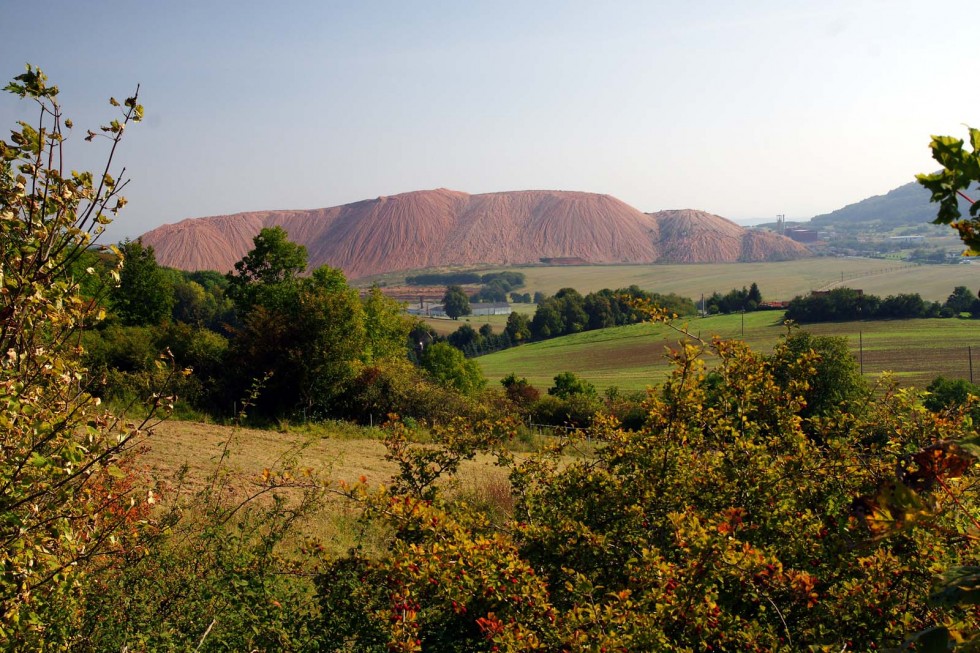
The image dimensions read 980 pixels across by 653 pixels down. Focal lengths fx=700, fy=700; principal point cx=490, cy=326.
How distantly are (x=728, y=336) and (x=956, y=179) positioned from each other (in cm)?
4222

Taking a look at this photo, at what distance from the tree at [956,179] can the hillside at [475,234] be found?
423ft

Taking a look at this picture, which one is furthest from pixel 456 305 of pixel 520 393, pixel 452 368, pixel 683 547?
pixel 683 547

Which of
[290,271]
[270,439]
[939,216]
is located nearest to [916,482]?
[939,216]

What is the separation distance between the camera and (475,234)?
14600 centimetres

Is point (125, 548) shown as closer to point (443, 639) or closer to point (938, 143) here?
point (443, 639)

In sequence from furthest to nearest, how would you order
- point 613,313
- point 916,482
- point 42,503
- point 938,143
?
point 613,313 < point 42,503 < point 916,482 < point 938,143

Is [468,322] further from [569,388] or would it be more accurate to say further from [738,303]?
[569,388]

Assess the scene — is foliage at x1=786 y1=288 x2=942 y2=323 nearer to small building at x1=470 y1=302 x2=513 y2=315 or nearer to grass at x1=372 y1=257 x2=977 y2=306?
grass at x1=372 y1=257 x2=977 y2=306

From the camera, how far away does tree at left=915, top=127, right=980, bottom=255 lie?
1914 millimetres

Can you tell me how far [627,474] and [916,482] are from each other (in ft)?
11.8

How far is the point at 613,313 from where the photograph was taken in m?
71.1

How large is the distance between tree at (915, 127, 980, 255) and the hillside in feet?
423

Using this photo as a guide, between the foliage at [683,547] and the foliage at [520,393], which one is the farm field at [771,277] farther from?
the foliage at [683,547]

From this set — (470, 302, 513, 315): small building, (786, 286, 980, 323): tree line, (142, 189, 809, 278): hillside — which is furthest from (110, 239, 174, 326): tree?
(142, 189, 809, 278): hillside
